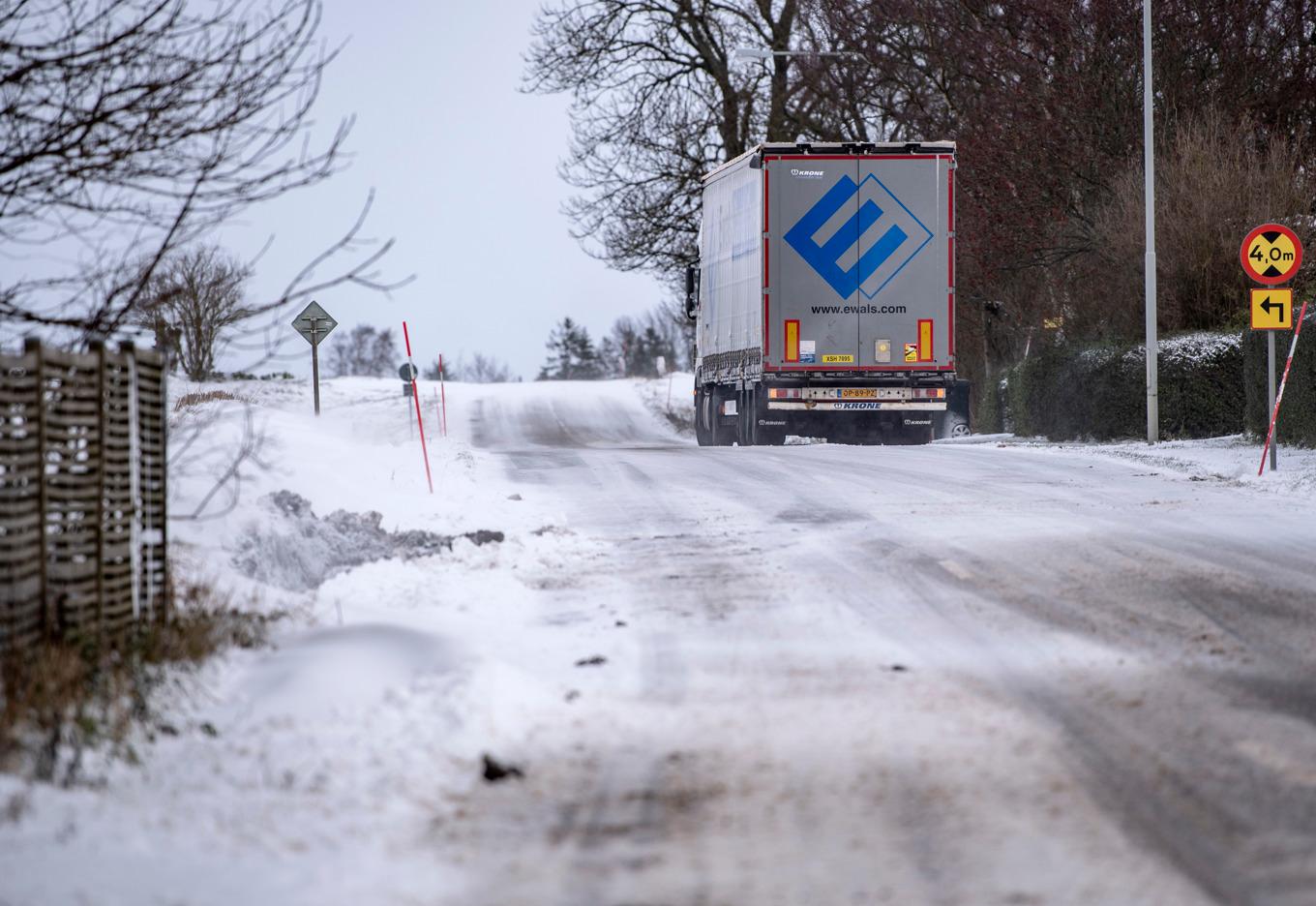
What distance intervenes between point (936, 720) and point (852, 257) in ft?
61.3

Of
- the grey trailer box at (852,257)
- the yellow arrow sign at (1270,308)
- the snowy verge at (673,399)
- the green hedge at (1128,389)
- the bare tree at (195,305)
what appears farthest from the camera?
the snowy verge at (673,399)

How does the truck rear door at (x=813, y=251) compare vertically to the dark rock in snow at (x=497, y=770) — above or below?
above

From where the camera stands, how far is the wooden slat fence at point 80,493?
579 centimetres

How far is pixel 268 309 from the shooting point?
290 inches

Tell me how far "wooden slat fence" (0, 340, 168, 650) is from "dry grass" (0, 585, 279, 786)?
0.14 metres

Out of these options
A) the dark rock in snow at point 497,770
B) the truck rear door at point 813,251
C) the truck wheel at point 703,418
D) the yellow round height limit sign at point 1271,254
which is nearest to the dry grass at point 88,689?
the dark rock in snow at point 497,770

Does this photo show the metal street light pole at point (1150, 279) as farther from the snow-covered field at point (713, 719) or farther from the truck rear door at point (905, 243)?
the snow-covered field at point (713, 719)

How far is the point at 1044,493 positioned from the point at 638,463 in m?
6.52

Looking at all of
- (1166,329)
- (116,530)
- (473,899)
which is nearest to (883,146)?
(1166,329)

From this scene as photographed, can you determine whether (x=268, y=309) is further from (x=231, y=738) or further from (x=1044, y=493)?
(x=1044, y=493)

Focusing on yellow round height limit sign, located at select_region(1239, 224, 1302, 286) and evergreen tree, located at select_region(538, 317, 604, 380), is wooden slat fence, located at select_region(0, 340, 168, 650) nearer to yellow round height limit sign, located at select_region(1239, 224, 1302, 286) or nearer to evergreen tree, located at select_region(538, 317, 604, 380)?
Answer: yellow round height limit sign, located at select_region(1239, 224, 1302, 286)

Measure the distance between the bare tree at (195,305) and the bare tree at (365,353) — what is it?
145m

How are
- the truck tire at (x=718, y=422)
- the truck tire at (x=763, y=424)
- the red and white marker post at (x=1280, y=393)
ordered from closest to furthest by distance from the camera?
1. the red and white marker post at (x=1280, y=393)
2. the truck tire at (x=763, y=424)
3. the truck tire at (x=718, y=422)

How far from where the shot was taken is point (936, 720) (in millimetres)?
6020
